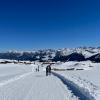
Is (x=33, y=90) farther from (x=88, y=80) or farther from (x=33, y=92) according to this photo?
(x=88, y=80)

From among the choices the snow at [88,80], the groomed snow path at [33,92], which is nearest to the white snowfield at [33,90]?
the groomed snow path at [33,92]

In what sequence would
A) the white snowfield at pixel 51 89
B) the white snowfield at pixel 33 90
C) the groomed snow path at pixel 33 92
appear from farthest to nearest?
the white snowfield at pixel 33 90, the groomed snow path at pixel 33 92, the white snowfield at pixel 51 89

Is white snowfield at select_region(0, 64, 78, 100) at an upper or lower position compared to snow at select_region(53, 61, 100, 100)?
lower

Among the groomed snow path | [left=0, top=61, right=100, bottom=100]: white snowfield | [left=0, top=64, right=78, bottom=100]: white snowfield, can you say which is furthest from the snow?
the groomed snow path

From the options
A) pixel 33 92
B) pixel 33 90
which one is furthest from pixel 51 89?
pixel 33 92

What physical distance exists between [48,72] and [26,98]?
31.8 metres

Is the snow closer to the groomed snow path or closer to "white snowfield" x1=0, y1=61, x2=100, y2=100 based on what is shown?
"white snowfield" x1=0, y1=61, x2=100, y2=100

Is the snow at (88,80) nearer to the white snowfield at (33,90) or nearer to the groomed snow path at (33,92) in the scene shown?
the white snowfield at (33,90)

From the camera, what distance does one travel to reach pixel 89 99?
11.9 metres

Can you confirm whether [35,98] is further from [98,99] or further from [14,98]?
[98,99]

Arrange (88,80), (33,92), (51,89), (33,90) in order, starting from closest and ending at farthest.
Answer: (33,92), (33,90), (51,89), (88,80)

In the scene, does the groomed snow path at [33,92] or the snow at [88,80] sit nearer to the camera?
the groomed snow path at [33,92]

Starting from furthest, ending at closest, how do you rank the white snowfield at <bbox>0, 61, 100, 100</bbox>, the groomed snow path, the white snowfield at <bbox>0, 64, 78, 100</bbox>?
the white snowfield at <bbox>0, 64, 78, 100</bbox> < the groomed snow path < the white snowfield at <bbox>0, 61, 100, 100</bbox>

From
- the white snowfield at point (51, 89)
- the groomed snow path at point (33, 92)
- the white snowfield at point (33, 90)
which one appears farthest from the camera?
the white snowfield at point (33, 90)
